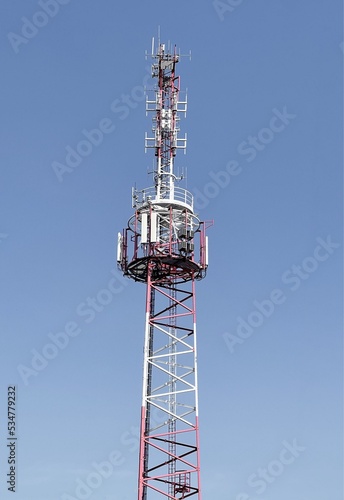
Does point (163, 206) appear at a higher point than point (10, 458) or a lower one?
higher

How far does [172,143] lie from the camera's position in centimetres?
9925

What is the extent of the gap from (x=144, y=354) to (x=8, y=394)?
12.3m

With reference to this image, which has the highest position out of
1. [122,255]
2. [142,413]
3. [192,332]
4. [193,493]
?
[122,255]

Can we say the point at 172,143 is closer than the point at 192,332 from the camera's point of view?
No

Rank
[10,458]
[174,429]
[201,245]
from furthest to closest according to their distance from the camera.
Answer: [201,245] < [174,429] < [10,458]

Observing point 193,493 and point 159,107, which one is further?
point 159,107

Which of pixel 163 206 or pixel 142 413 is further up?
pixel 163 206

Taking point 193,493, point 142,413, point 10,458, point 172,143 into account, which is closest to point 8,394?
point 10,458

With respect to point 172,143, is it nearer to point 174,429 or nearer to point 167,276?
point 167,276

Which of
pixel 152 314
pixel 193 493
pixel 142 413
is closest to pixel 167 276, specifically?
pixel 152 314

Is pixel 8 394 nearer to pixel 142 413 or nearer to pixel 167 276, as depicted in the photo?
pixel 142 413

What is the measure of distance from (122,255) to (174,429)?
16053 millimetres

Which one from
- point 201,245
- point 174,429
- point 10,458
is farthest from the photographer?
point 201,245

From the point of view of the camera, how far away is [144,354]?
298 feet
